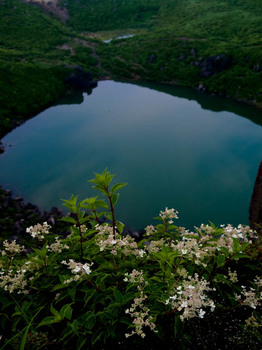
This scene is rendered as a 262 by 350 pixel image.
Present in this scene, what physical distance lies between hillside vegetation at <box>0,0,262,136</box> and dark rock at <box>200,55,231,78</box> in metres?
0.23

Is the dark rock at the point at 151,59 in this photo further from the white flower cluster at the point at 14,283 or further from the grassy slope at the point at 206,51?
the white flower cluster at the point at 14,283

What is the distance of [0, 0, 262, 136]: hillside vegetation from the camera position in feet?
151

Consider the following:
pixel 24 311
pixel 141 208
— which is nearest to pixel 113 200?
pixel 24 311

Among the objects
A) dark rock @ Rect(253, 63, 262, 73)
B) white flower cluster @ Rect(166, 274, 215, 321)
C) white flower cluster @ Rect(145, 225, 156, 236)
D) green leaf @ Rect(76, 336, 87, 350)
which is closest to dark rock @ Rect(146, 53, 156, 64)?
dark rock @ Rect(253, 63, 262, 73)

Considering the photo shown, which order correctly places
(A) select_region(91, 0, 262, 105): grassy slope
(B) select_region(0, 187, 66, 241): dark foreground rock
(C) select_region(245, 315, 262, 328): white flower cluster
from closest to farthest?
(C) select_region(245, 315, 262, 328): white flower cluster → (B) select_region(0, 187, 66, 241): dark foreground rock → (A) select_region(91, 0, 262, 105): grassy slope

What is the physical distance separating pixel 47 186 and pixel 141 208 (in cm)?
1078

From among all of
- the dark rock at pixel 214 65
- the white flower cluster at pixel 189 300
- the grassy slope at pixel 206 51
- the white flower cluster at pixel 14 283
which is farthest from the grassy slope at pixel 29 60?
the white flower cluster at pixel 189 300

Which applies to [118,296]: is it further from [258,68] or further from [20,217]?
[258,68]

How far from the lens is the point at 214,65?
176 feet

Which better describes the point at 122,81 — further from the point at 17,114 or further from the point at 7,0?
the point at 7,0

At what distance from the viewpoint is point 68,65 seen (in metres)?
56.0

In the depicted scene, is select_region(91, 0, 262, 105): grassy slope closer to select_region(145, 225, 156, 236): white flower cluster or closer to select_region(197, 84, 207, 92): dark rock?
select_region(197, 84, 207, 92): dark rock

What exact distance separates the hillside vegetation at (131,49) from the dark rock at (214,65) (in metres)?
0.23

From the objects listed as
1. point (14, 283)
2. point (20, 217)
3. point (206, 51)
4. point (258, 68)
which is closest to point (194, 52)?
point (206, 51)
